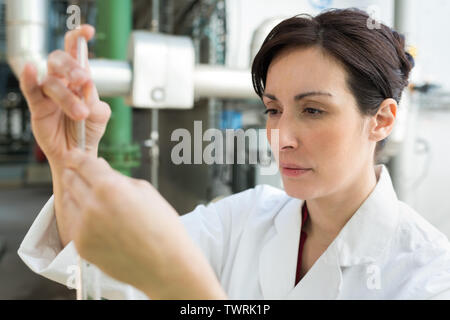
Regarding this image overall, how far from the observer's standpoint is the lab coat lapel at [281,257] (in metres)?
0.61

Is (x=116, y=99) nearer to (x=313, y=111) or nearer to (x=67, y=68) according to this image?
(x=313, y=111)

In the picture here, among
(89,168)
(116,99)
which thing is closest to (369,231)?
(89,168)

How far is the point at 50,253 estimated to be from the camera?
531 mm

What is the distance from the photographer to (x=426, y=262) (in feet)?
1.86

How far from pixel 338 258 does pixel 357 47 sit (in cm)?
31

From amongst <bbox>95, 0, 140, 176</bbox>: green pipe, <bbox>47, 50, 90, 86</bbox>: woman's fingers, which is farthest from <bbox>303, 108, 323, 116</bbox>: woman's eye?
<bbox>95, 0, 140, 176</bbox>: green pipe

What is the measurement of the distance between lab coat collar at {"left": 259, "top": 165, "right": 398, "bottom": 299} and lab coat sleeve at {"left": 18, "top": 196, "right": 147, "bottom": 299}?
235mm

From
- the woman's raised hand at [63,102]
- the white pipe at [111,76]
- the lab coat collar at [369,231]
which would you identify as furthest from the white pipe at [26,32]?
the lab coat collar at [369,231]

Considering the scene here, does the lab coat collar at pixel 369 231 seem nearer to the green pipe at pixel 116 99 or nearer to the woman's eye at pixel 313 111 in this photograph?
the woman's eye at pixel 313 111

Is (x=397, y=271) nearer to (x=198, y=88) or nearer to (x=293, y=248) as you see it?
(x=293, y=248)

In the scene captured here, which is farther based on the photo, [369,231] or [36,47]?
[36,47]

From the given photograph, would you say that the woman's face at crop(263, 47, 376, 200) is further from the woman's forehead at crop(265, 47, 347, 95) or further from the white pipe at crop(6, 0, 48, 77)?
the white pipe at crop(6, 0, 48, 77)

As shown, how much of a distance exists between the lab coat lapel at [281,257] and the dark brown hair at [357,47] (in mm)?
231

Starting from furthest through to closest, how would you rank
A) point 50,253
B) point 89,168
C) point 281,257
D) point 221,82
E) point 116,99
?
→ point 116,99 < point 221,82 < point 281,257 < point 50,253 < point 89,168
